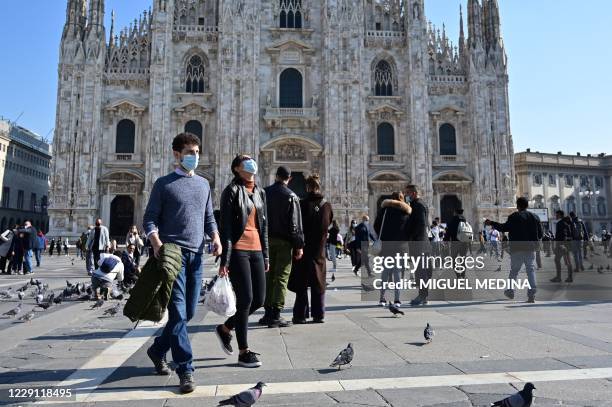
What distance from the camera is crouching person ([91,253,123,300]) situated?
8766 millimetres

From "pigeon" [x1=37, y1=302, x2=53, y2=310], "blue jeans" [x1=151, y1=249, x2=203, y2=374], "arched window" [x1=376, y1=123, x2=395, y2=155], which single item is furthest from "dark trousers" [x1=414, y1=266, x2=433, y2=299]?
"arched window" [x1=376, y1=123, x2=395, y2=155]

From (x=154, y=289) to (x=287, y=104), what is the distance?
27916mm

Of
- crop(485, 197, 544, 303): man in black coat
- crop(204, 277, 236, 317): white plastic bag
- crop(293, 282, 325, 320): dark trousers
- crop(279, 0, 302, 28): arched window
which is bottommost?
crop(293, 282, 325, 320): dark trousers

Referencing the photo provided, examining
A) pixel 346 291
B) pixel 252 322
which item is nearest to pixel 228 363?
pixel 252 322

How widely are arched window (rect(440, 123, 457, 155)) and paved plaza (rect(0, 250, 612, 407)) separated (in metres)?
25.5

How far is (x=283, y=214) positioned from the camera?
5891 mm

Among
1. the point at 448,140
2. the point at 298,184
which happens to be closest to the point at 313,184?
the point at 298,184

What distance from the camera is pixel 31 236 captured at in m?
15.9

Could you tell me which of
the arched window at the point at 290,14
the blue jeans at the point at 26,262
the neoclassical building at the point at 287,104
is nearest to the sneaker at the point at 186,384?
the blue jeans at the point at 26,262

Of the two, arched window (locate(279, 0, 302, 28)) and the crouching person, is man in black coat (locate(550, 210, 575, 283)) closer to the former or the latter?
the crouching person

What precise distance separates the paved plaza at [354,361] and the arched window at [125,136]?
79.0 ft

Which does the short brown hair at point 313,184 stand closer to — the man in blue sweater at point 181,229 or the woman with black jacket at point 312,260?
the woman with black jacket at point 312,260

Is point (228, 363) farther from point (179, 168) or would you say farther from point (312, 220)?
point (312, 220)

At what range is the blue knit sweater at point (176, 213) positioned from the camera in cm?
384
